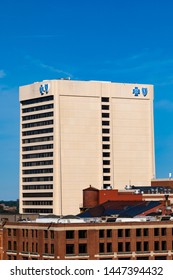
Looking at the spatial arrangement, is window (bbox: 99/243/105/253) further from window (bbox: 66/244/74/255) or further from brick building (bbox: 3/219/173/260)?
window (bbox: 66/244/74/255)

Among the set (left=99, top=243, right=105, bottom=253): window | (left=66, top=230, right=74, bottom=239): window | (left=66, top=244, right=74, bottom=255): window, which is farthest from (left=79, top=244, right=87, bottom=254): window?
(left=99, top=243, right=105, bottom=253): window

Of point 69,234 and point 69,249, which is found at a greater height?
point 69,234

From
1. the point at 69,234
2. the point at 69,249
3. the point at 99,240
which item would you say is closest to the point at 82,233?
the point at 69,234

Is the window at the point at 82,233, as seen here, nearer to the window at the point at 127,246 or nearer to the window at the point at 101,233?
the window at the point at 101,233

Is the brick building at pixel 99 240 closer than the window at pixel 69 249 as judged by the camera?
No

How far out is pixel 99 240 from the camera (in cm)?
14650

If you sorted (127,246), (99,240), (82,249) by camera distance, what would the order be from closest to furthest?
(82,249)
(99,240)
(127,246)

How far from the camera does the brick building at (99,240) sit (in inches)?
5694

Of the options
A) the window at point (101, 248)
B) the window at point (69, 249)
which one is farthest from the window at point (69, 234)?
the window at point (101, 248)

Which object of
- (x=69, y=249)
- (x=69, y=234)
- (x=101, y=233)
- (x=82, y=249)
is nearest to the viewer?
(x=69, y=249)

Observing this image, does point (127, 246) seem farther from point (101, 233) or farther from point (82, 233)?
point (82, 233)
